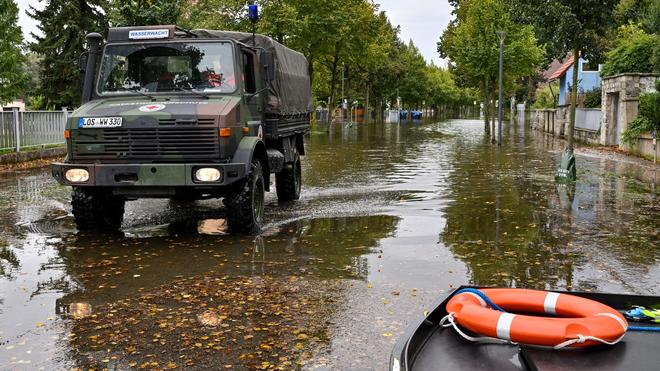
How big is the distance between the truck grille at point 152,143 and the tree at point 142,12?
19.0 metres

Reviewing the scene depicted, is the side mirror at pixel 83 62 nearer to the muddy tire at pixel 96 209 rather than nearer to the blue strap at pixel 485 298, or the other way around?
the muddy tire at pixel 96 209

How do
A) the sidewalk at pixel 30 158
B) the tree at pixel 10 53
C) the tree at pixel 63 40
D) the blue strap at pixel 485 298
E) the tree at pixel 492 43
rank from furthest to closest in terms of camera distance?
the tree at pixel 63 40, the tree at pixel 492 43, the tree at pixel 10 53, the sidewalk at pixel 30 158, the blue strap at pixel 485 298

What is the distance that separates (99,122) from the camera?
845 cm

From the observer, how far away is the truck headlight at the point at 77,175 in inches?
334

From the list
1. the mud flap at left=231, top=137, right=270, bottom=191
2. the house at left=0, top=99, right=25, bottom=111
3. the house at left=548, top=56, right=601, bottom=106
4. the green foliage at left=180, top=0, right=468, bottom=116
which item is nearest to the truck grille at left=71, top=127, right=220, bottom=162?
the mud flap at left=231, top=137, right=270, bottom=191

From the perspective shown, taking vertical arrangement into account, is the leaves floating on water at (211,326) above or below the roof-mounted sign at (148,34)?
below

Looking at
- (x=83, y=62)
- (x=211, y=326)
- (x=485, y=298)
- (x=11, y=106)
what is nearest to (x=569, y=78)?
(x=11, y=106)

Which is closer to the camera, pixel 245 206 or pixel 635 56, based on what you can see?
pixel 245 206

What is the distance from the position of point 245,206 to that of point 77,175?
83.3 inches

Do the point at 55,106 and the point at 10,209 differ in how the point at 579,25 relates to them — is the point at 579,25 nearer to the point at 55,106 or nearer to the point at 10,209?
the point at 10,209

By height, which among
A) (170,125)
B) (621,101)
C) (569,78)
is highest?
(569,78)

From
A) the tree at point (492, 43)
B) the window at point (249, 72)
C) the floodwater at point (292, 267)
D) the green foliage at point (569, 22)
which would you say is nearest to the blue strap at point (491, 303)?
the floodwater at point (292, 267)

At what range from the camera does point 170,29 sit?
365 inches

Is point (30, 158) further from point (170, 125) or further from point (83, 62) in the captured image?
point (170, 125)
